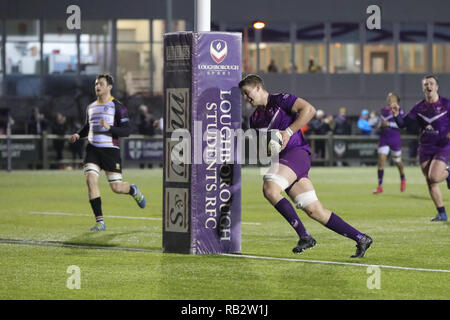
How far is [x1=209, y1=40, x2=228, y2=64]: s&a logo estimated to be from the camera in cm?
1133

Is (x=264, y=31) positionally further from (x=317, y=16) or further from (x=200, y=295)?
(x=200, y=295)

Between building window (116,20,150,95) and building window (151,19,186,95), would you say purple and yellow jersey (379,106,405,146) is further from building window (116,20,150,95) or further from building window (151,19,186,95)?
building window (116,20,150,95)

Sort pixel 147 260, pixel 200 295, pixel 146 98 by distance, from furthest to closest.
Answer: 1. pixel 146 98
2. pixel 147 260
3. pixel 200 295

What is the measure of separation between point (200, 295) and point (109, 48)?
40435 millimetres

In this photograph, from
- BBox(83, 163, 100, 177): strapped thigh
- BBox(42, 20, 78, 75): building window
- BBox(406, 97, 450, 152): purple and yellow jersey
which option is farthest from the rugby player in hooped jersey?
BBox(42, 20, 78, 75): building window

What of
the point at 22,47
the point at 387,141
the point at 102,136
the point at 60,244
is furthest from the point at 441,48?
the point at 60,244

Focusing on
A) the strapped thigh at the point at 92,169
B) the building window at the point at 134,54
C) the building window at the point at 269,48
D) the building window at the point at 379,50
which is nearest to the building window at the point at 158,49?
the building window at the point at 134,54

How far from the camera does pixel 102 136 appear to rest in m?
14.9

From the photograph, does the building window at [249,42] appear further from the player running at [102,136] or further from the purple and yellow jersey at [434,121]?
the player running at [102,136]

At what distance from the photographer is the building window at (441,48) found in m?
51.4

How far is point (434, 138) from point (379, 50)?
118 feet

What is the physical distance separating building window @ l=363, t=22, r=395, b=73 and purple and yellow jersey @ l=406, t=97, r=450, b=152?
3546 centimetres
